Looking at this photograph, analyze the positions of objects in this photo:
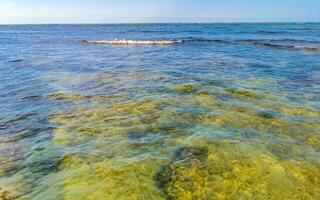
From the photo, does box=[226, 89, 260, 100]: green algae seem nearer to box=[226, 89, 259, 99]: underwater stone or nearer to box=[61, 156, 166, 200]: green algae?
box=[226, 89, 259, 99]: underwater stone

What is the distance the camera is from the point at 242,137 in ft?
23.4

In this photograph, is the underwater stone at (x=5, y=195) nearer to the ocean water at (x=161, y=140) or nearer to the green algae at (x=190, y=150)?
the ocean water at (x=161, y=140)

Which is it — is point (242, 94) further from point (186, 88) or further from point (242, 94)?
point (186, 88)

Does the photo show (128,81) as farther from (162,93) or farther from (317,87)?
(317,87)

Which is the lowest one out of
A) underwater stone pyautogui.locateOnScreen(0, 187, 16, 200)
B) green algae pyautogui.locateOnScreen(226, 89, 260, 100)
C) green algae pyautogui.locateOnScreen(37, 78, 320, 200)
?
green algae pyautogui.locateOnScreen(226, 89, 260, 100)

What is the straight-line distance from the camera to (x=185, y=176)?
5418mm

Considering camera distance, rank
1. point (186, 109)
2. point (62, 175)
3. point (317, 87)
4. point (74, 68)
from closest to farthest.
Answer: point (62, 175), point (186, 109), point (317, 87), point (74, 68)

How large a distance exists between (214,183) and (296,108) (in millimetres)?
5109

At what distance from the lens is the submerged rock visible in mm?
4927

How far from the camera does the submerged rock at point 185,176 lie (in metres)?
4.93

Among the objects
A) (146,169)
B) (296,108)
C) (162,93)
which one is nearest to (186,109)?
(162,93)

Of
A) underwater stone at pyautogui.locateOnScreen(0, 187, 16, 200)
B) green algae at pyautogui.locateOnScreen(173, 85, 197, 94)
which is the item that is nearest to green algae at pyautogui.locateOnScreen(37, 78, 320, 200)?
underwater stone at pyautogui.locateOnScreen(0, 187, 16, 200)

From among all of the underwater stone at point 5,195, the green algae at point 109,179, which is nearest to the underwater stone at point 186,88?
the green algae at point 109,179

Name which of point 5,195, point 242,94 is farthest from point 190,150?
point 242,94
